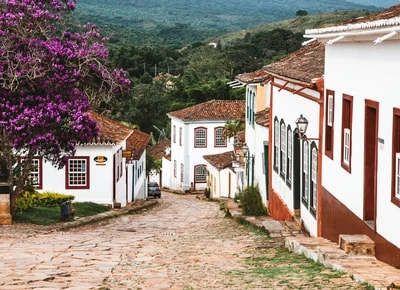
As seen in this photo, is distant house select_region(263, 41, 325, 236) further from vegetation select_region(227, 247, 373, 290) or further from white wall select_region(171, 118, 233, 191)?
white wall select_region(171, 118, 233, 191)

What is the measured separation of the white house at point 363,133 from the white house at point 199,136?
40.0m

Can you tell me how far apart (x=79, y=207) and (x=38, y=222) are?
5.29m

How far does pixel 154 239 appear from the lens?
69.0ft

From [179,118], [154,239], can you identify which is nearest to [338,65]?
[154,239]

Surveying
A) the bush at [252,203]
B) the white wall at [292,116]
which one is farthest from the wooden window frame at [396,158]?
the bush at [252,203]

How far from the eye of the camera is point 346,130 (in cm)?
1502

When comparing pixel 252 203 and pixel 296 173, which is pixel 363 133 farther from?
pixel 252 203

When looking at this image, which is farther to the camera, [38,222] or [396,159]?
[38,222]

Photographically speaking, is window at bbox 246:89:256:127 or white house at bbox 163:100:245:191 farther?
white house at bbox 163:100:245:191

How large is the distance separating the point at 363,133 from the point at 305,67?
6543mm

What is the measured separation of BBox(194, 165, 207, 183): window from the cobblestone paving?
3339 cm

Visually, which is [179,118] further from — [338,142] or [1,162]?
[338,142]

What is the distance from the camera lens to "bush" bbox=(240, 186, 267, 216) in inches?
1029

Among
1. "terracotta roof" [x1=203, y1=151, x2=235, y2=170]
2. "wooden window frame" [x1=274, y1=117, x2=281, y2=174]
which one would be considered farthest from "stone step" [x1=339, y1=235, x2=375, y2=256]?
"terracotta roof" [x1=203, y1=151, x2=235, y2=170]
